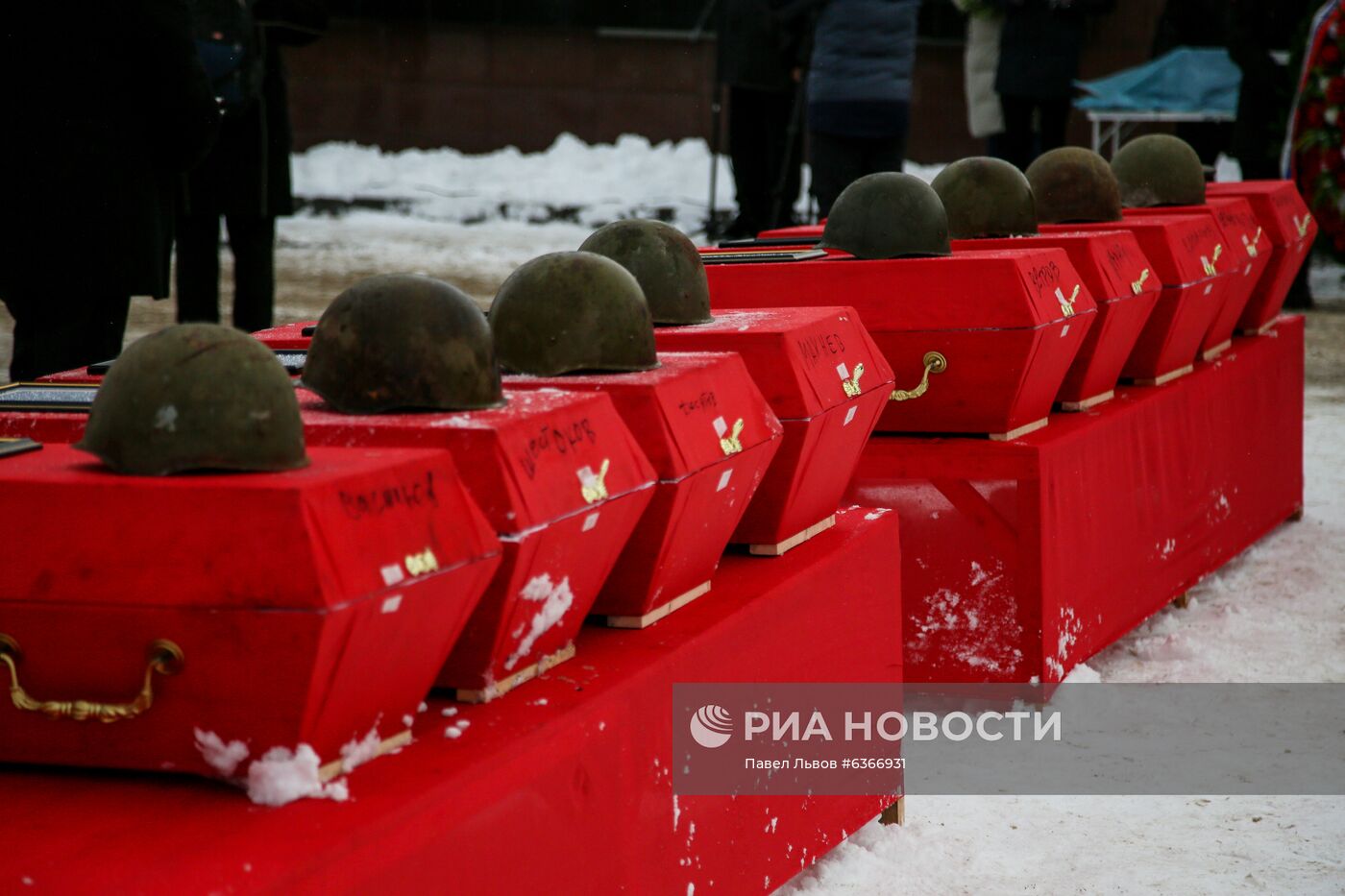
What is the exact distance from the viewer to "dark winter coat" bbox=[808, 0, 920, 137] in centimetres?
714

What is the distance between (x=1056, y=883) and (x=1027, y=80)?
5.76 meters

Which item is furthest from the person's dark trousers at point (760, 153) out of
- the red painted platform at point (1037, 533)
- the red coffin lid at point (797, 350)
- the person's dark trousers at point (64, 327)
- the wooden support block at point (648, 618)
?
the wooden support block at point (648, 618)

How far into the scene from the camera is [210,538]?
170 centimetres

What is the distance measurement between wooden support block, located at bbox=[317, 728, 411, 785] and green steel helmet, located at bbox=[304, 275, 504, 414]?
42 centimetres

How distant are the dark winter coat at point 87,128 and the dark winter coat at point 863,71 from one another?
3.56m

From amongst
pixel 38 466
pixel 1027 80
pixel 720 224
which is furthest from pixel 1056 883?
pixel 720 224

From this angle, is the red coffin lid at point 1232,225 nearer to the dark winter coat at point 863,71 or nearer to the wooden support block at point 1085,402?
the wooden support block at point 1085,402

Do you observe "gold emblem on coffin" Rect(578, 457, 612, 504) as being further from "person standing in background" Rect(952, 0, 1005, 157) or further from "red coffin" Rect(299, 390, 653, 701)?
"person standing in background" Rect(952, 0, 1005, 157)

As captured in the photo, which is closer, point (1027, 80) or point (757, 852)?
point (757, 852)

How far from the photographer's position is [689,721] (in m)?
2.38

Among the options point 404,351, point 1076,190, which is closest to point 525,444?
point 404,351

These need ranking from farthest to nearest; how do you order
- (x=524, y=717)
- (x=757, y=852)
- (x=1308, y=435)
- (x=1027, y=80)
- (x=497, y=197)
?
(x=497, y=197), (x=1027, y=80), (x=1308, y=435), (x=757, y=852), (x=524, y=717)

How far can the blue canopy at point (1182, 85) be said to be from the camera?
1121 centimetres

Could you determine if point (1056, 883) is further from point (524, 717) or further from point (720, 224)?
point (720, 224)
